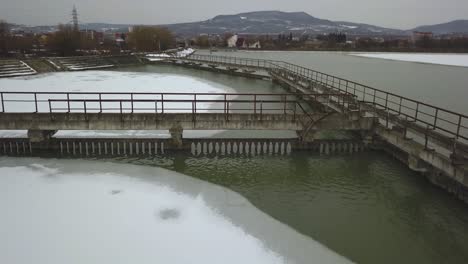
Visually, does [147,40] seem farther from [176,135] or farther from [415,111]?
[176,135]

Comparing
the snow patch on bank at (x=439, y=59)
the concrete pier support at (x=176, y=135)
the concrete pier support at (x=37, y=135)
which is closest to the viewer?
the concrete pier support at (x=37, y=135)

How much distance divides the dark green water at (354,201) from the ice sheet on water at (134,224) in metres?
0.83

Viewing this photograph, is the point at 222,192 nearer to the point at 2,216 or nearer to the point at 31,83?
the point at 2,216

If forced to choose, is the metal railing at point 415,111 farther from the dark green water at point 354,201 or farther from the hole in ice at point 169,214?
the hole in ice at point 169,214

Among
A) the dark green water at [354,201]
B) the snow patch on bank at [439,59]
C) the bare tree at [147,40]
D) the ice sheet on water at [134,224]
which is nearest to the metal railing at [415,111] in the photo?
the dark green water at [354,201]

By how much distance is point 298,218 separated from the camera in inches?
473

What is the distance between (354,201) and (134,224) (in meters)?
7.48

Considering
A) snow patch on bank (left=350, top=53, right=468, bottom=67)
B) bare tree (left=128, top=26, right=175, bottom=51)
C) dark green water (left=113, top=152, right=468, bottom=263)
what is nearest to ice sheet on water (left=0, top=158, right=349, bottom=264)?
dark green water (left=113, top=152, right=468, bottom=263)

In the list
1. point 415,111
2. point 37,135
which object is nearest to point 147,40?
point 415,111

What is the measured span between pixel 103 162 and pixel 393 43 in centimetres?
17365

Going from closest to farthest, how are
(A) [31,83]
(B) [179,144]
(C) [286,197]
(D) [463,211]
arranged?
1. (D) [463,211]
2. (C) [286,197]
3. (B) [179,144]
4. (A) [31,83]

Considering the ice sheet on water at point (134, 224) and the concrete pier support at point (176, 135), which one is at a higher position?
the concrete pier support at point (176, 135)

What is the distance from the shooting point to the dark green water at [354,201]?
10.5m

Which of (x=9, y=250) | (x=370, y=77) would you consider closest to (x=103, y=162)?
(x=9, y=250)
